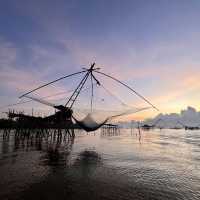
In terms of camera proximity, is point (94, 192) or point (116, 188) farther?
point (116, 188)

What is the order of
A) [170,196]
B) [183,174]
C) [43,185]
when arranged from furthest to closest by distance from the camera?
[183,174]
[43,185]
[170,196]

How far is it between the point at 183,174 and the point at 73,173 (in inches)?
265

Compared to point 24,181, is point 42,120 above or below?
above

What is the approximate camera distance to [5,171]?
489 inches

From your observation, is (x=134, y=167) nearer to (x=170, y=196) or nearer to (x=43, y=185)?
(x=170, y=196)

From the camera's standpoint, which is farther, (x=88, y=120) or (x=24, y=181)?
(x=88, y=120)

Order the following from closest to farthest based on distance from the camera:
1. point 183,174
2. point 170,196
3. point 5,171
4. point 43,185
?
point 170,196 < point 43,185 < point 5,171 < point 183,174

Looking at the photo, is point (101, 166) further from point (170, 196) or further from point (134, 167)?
point (170, 196)

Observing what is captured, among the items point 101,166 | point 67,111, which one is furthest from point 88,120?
point 101,166

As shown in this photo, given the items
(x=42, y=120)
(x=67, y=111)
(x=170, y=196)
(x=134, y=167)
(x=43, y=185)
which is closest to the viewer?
(x=170, y=196)

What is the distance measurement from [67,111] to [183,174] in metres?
13.9

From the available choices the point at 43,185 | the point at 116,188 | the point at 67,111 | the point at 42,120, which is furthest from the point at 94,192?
the point at 42,120

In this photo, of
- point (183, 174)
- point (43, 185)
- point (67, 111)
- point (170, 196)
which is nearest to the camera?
point (170, 196)

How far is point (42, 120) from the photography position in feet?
119
